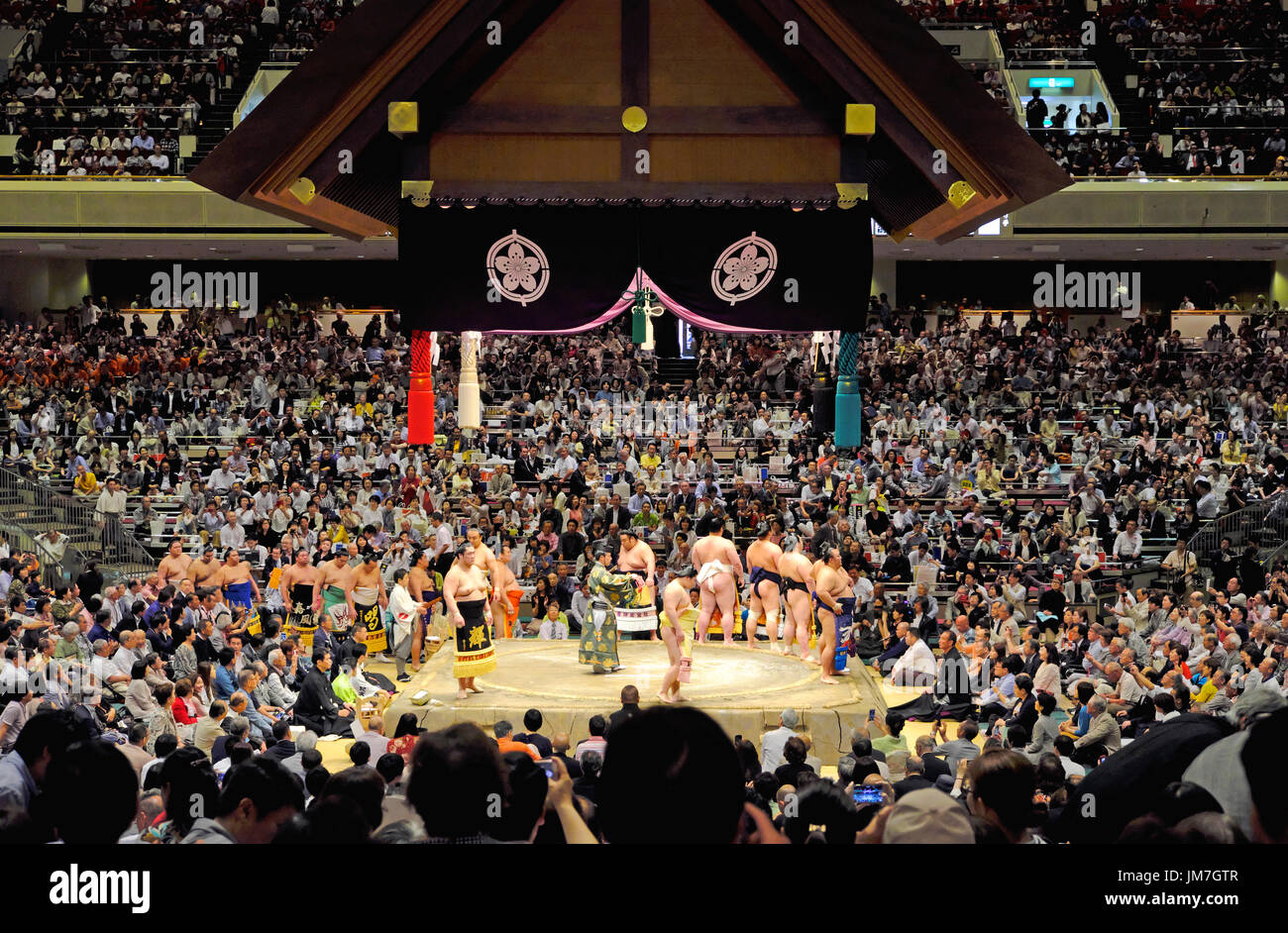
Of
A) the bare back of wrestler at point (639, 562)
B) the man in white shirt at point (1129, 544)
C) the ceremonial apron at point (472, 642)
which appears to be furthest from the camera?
the man in white shirt at point (1129, 544)

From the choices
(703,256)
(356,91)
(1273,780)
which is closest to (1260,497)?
(703,256)

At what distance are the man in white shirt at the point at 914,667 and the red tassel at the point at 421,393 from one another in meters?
4.01

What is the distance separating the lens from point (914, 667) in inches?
340

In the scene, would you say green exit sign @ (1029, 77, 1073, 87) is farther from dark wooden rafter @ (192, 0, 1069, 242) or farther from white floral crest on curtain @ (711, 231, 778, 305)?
white floral crest on curtain @ (711, 231, 778, 305)

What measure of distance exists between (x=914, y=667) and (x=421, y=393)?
13.7 feet

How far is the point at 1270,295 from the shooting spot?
66.6 ft

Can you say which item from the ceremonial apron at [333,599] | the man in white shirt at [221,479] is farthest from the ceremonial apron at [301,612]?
the man in white shirt at [221,479]

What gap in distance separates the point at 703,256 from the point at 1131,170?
538 inches

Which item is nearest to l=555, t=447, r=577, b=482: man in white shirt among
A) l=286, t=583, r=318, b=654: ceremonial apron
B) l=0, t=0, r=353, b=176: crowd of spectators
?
l=286, t=583, r=318, b=654: ceremonial apron

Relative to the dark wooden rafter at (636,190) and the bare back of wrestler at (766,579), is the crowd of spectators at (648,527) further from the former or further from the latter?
the dark wooden rafter at (636,190)

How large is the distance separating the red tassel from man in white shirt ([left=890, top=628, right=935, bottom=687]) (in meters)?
4.01

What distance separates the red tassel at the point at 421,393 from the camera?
19.0 feet

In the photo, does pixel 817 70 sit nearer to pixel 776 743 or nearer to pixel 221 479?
pixel 776 743

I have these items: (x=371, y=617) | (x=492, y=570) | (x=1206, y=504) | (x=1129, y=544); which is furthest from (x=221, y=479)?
(x=1206, y=504)
